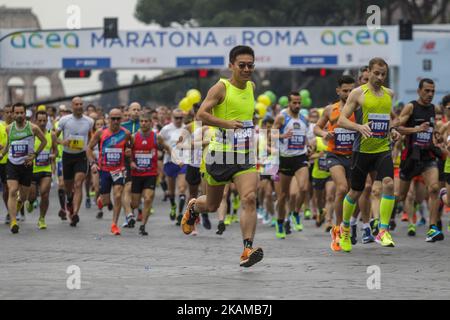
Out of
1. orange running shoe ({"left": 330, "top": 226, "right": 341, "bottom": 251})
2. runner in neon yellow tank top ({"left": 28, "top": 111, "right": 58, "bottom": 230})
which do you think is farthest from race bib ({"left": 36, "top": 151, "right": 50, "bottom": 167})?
orange running shoe ({"left": 330, "top": 226, "right": 341, "bottom": 251})

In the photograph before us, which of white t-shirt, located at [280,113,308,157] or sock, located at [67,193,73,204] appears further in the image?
sock, located at [67,193,73,204]

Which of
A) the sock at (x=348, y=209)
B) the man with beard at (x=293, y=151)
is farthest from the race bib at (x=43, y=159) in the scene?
the sock at (x=348, y=209)

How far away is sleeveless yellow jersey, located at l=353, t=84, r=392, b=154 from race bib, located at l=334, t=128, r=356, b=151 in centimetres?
98

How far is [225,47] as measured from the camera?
49438 mm

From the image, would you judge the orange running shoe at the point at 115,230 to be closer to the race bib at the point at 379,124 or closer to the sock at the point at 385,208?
the sock at the point at 385,208

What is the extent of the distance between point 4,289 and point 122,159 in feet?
27.6

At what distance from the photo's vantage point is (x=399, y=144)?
63.1 ft

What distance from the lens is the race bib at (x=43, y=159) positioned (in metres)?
18.4

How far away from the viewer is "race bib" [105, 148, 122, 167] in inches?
703

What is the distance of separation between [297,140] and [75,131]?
390cm

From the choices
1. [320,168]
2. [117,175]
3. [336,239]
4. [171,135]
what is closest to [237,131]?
[336,239]

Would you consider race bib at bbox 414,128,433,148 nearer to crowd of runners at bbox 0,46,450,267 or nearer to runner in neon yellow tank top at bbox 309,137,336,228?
crowd of runners at bbox 0,46,450,267

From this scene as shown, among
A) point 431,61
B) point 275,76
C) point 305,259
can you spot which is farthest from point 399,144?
point 275,76
